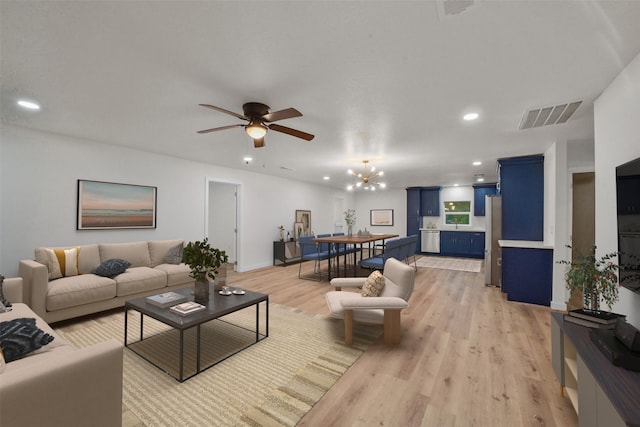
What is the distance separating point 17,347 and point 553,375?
3.78m

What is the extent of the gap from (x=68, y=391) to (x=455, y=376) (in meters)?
2.47

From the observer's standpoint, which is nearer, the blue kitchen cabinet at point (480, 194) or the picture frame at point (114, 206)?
the picture frame at point (114, 206)

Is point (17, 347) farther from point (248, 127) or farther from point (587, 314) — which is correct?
point (587, 314)

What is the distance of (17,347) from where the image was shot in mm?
1556

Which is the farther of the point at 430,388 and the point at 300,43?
the point at 430,388

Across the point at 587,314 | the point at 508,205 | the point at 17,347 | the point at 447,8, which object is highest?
the point at 447,8

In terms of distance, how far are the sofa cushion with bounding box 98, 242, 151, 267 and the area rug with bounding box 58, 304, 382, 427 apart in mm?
1080

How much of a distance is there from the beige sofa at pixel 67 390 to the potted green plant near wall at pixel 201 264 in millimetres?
1292

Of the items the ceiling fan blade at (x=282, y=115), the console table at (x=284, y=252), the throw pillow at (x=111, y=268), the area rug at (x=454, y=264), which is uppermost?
the ceiling fan blade at (x=282, y=115)

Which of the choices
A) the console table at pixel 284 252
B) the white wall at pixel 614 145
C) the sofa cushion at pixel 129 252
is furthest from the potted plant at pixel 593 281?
the console table at pixel 284 252

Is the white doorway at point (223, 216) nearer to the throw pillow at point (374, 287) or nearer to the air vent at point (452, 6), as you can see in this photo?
the throw pillow at point (374, 287)

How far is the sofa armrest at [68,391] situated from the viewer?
998 mm

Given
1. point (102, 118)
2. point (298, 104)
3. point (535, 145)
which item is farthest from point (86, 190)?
point (535, 145)

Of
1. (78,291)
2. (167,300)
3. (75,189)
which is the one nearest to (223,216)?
(75,189)
